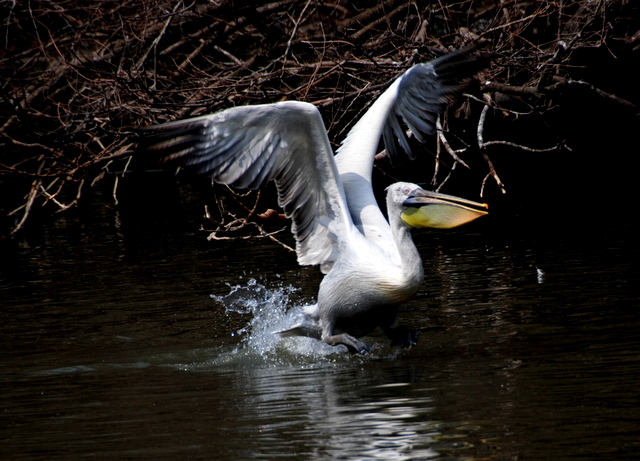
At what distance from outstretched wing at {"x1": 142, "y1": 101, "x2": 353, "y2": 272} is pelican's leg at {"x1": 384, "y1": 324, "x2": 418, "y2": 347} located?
0.65 m

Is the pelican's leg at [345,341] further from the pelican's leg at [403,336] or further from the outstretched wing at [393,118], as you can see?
the outstretched wing at [393,118]

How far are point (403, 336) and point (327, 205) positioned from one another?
0.94m

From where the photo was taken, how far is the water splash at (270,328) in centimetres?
582

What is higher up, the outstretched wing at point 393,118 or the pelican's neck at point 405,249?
the outstretched wing at point 393,118

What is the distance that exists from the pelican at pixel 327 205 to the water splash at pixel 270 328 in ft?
0.32

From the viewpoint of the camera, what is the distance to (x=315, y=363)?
220 inches

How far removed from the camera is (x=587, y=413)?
386cm

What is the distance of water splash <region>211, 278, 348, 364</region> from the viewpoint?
582 cm

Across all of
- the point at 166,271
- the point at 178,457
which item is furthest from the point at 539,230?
the point at 178,457

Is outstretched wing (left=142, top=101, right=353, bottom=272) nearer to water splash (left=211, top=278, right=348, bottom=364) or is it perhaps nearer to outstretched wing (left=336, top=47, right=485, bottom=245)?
outstretched wing (left=336, top=47, right=485, bottom=245)

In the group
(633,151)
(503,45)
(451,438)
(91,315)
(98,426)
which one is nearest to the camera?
(451,438)

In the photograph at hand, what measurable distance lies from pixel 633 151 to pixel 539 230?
5.13 m

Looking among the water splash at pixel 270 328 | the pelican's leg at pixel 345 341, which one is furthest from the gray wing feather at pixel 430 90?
the pelican's leg at pixel 345 341

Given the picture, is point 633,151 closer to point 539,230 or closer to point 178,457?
point 539,230
